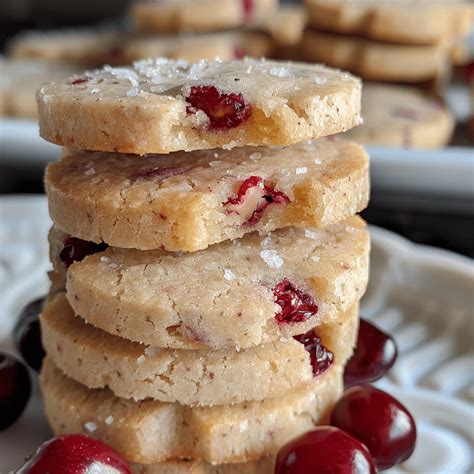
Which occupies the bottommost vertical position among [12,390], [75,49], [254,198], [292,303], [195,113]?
[75,49]

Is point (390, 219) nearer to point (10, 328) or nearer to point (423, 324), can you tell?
point (423, 324)

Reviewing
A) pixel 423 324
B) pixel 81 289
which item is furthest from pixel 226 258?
pixel 423 324

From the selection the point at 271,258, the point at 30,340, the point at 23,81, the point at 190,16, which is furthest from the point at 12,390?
the point at 190,16

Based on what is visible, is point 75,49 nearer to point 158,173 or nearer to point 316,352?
point 158,173

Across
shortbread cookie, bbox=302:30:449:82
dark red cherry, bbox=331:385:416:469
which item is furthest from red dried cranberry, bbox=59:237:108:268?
shortbread cookie, bbox=302:30:449:82

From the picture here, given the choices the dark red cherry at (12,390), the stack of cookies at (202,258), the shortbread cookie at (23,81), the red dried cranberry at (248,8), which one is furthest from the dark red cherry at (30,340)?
the red dried cranberry at (248,8)
